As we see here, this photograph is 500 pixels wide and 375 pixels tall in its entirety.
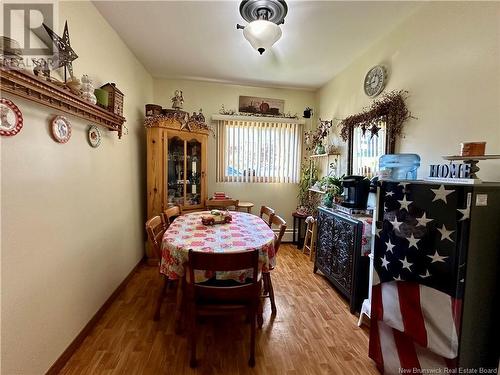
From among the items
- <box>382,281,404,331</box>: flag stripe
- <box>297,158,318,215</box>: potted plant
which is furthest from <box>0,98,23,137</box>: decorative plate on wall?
Answer: <box>297,158,318,215</box>: potted plant

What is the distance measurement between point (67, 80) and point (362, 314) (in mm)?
2984

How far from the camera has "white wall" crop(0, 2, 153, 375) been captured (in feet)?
3.92

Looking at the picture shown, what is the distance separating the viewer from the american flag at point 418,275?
1179 mm

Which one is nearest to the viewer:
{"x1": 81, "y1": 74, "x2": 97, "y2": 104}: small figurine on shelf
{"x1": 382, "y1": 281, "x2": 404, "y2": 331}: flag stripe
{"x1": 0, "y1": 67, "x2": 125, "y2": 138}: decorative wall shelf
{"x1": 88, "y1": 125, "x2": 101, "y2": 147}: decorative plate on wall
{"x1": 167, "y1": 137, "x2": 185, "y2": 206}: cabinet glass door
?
{"x1": 0, "y1": 67, "x2": 125, "y2": 138}: decorative wall shelf

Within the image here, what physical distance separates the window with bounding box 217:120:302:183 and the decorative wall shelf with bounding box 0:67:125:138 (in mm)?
2081

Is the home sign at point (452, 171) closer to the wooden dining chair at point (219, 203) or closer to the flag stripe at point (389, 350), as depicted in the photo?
the flag stripe at point (389, 350)

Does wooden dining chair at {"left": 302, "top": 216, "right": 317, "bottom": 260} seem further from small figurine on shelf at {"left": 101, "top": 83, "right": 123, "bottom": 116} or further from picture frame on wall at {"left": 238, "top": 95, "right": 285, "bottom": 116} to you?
small figurine on shelf at {"left": 101, "top": 83, "right": 123, "bottom": 116}

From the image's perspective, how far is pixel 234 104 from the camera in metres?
3.87

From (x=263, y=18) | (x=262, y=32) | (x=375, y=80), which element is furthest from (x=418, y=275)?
(x=263, y=18)

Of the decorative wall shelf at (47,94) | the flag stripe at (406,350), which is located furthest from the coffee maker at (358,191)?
the decorative wall shelf at (47,94)

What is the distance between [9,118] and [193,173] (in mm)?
2383

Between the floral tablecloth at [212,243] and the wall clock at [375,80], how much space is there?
76.4 inches

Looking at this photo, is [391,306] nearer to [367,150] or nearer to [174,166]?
[367,150]

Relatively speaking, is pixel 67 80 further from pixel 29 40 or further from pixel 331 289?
pixel 331 289
